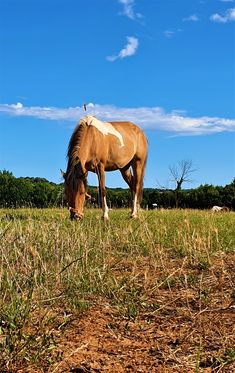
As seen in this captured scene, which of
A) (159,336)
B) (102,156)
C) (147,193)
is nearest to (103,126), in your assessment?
(102,156)

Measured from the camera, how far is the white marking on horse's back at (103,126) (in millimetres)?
10922

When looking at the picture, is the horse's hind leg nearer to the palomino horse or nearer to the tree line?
the palomino horse

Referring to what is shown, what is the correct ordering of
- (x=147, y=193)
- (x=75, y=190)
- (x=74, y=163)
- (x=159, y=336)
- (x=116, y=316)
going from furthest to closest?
(x=147, y=193) < (x=74, y=163) < (x=75, y=190) < (x=116, y=316) < (x=159, y=336)

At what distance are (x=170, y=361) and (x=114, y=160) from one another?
927cm

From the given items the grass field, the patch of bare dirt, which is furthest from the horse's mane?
the patch of bare dirt

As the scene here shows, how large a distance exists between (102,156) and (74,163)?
132cm

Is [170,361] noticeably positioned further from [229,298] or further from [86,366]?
[229,298]

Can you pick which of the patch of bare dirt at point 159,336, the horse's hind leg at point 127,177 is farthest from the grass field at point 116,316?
the horse's hind leg at point 127,177

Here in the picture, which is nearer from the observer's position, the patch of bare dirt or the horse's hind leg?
the patch of bare dirt

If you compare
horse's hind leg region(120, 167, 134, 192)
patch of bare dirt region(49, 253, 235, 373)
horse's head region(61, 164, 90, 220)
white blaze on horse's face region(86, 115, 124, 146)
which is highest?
white blaze on horse's face region(86, 115, 124, 146)

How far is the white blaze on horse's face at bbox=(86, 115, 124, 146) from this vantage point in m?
11.0

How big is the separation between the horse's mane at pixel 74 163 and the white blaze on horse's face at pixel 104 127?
21.9 inches

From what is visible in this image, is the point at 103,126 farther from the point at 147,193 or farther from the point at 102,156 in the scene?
the point at 147,193

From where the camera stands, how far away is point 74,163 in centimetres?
980
